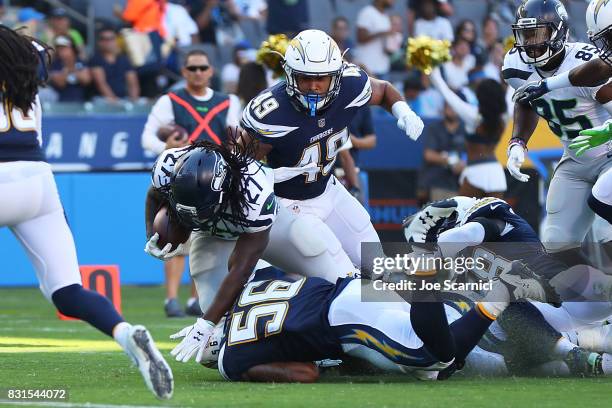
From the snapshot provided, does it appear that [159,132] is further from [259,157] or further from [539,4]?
[539,4]

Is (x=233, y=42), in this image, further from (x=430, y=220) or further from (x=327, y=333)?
(x=327, y=333)

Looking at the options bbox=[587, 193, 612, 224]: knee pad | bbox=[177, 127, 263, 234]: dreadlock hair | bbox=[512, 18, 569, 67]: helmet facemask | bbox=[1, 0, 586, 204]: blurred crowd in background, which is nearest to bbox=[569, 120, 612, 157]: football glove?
bbox=[587, 193, 612, 224]: knee pad

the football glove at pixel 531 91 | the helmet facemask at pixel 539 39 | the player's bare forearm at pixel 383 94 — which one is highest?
the helmet facemask at pixel 539 39

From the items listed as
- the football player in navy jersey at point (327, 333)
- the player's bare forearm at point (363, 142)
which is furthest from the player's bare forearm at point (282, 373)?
the player's bare forearm at point (363, 142)

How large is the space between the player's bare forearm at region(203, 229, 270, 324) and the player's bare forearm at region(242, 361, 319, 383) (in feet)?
1.02

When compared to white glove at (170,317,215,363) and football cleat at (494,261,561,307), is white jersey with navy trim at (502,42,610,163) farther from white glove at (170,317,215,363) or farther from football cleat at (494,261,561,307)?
white glove at (170,317,215,363)

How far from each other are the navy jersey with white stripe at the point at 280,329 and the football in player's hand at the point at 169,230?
25.7 inches

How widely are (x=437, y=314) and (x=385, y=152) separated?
7294 millimetres

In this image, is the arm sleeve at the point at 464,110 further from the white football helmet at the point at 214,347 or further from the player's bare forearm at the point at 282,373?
the player's bare forearm at the point at 282,373

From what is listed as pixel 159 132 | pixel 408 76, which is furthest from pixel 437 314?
pixel 408 76

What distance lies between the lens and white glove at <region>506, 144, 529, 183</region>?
6711 mm

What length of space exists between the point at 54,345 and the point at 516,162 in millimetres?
2940

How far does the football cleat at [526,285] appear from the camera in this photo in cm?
566

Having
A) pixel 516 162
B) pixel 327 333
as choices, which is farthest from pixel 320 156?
pixel 327 333
